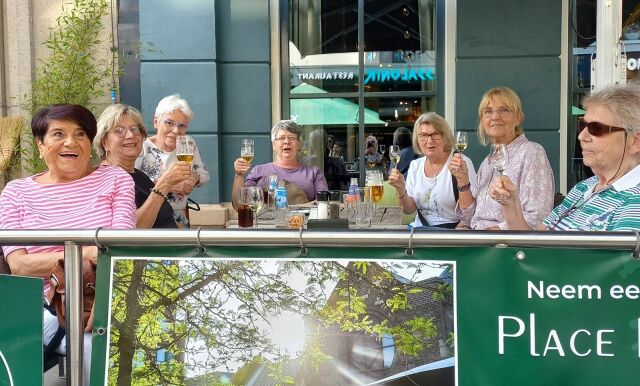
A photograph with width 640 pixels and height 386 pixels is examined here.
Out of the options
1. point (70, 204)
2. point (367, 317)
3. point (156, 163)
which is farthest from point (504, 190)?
point (156, 163)

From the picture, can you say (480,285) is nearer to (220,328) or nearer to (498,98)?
(220,328)

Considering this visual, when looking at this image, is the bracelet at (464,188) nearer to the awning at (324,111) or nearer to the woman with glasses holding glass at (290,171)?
the woman with glasses holding glass at (290,171)

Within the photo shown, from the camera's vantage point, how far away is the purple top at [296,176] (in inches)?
220

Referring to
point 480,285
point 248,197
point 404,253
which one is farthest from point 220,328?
point 248,197

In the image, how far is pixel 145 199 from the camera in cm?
390

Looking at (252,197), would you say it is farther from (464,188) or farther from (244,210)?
(464,188)

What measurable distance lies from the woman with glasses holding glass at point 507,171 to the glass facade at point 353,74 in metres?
3.36

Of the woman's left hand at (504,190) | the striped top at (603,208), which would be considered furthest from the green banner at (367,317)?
the woman's left hand at (504,190)

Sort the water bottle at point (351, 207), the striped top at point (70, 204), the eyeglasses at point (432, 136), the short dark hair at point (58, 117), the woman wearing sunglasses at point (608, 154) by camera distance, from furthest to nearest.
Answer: the eyeglasses at point (432, 136), the water bottle at point (351, 207), the short dark hair at point (58, 117), the striped top at point (70, 204), the woman wearing sunglasses at point (608, 154)

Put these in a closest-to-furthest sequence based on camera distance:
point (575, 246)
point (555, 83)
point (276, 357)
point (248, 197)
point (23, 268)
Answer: point (575, 246) < point (276, 357) < point (23, 268) < point (248, 197) < point (555, 83)

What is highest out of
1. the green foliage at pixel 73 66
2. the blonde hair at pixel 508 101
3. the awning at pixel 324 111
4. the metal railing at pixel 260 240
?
the green foliage at pixel 73 66

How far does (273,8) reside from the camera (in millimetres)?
7637

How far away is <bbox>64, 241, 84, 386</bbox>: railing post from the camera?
6.46ft

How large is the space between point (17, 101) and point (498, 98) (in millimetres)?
5455
